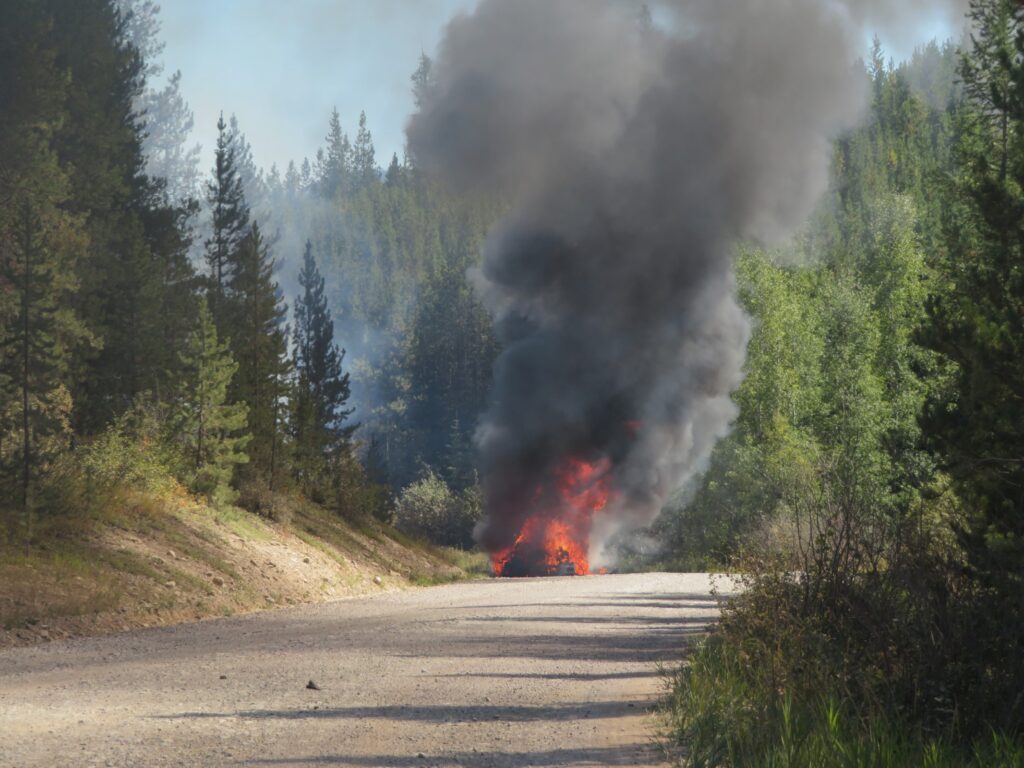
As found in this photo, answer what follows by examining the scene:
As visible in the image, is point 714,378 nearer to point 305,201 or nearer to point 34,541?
point 34,541

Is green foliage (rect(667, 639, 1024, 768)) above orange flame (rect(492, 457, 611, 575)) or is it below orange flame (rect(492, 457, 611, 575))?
below

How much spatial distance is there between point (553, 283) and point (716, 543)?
36.7 ft

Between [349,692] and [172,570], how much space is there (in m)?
12.7

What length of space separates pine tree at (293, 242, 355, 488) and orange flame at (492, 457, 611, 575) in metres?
7.20

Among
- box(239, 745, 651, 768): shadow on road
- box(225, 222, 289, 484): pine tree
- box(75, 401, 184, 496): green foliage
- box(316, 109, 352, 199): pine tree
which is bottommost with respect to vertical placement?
box(239, 745, 651, 768): shadow on road

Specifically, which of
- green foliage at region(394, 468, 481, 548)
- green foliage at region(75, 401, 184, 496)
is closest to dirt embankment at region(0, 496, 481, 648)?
green foliage at region(75, 401, 184, 496)

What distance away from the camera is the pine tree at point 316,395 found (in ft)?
133

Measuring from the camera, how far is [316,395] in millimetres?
49531

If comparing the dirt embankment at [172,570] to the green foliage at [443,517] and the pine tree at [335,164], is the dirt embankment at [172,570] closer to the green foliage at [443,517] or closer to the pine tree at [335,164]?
the green foliage at [443,517]

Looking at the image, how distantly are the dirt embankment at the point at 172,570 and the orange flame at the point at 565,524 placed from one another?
14.6 ft

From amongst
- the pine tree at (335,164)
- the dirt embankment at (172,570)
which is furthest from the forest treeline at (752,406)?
the pine tree at (335,164)

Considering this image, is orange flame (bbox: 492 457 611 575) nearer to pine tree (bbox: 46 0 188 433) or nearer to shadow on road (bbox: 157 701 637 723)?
pine tree (bbox: 46 0 188 433)

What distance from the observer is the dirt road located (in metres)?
8.43

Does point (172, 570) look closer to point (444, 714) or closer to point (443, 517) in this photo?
point (444, 714)
